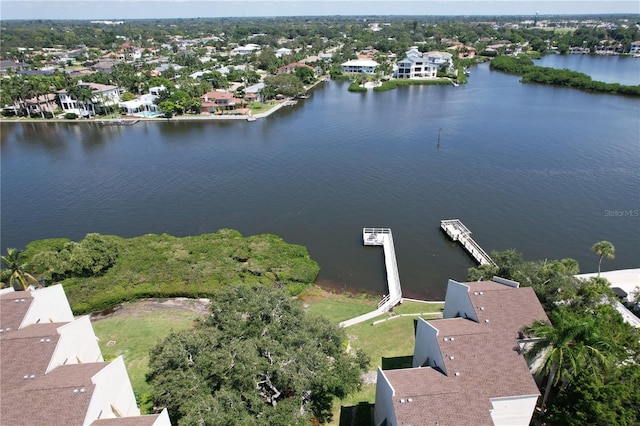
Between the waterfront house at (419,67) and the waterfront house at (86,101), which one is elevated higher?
the waterfront house at (419,67)

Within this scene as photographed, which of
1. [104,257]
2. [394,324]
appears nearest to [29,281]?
[104,257]

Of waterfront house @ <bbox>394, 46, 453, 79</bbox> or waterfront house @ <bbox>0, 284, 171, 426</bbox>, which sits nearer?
waterfront house @ <bbox>0, 284, 171, 426</bbox>

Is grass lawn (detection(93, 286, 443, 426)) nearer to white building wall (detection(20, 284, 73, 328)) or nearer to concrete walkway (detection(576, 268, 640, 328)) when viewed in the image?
white building wall (detection(20, 284, 73, 328))

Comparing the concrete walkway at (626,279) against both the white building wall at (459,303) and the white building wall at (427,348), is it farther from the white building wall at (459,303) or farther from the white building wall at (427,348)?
the white building wall at (427,348)

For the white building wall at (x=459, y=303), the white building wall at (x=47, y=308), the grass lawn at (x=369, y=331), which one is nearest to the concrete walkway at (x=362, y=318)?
the grass lawn at (x=369, y=331)

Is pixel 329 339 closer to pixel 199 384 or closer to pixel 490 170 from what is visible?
pixel 199 384

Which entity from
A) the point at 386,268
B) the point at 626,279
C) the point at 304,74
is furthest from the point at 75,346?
the point at 304,74

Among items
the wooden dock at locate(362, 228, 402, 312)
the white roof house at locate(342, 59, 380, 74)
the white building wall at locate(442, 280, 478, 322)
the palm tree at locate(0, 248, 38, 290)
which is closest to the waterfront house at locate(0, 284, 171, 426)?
the palm tree at locate(0, 248, 38, 290)
